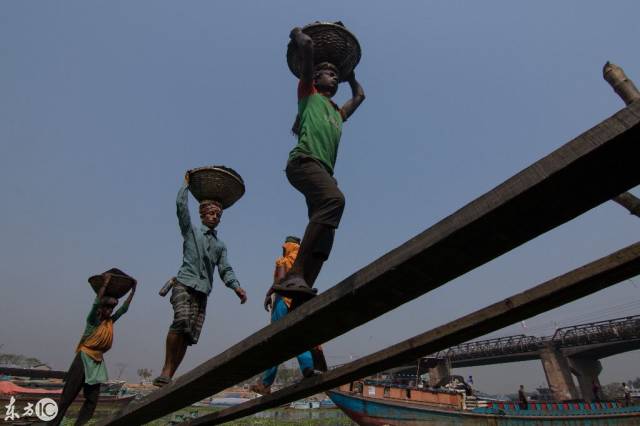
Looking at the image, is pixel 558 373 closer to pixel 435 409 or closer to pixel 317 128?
pixel 435 409

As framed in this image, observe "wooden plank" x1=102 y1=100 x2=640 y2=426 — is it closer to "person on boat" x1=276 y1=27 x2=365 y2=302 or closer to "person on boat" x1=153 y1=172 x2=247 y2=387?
"person on boat" x1=276 y1=27 x2=365 y2=302

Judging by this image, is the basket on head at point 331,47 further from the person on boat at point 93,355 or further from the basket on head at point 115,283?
the person on boat at point 93,355

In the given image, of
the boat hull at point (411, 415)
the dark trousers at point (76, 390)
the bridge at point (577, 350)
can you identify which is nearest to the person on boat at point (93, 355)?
the dark trousers at point (76, 390)

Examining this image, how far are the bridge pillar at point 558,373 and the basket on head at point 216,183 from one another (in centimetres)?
3052

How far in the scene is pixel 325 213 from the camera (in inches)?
81.9

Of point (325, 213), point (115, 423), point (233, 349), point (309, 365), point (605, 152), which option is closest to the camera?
point (605, 152)

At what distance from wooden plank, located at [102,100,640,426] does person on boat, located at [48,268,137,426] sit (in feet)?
11.7

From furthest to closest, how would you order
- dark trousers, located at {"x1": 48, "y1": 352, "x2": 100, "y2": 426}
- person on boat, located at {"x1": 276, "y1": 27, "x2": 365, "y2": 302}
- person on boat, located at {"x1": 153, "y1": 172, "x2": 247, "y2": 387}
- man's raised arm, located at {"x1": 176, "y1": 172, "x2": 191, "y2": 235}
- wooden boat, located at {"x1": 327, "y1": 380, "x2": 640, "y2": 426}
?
wooden boat, located at {"x1": 327, "y1": 380, "x2": 640, "y2": 426} → dark trousers, located at {"x1": 48, "y1": 352, "x2": 100, "y2": 426} → man's raised arm, located at {"x1": 176, "y1": 172, "x2": 191, "y2": 235} → person on boat, located at {"x1": 153, "y1": 172, "x2": 247, "y2": 387} → person on boat, located at {"x1": 276, "y1": 27, "x2": 365, "y2": 302}

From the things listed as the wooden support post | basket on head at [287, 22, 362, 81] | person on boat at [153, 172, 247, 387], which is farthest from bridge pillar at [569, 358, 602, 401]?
basket on head at [287, 22, 362, 81]

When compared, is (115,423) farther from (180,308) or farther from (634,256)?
(634,256)

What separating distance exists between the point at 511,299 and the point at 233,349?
1355mm

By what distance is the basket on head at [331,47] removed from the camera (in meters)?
2.60

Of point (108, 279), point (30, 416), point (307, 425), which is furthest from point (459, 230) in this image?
point (307, 425)

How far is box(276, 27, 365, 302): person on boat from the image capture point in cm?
206
